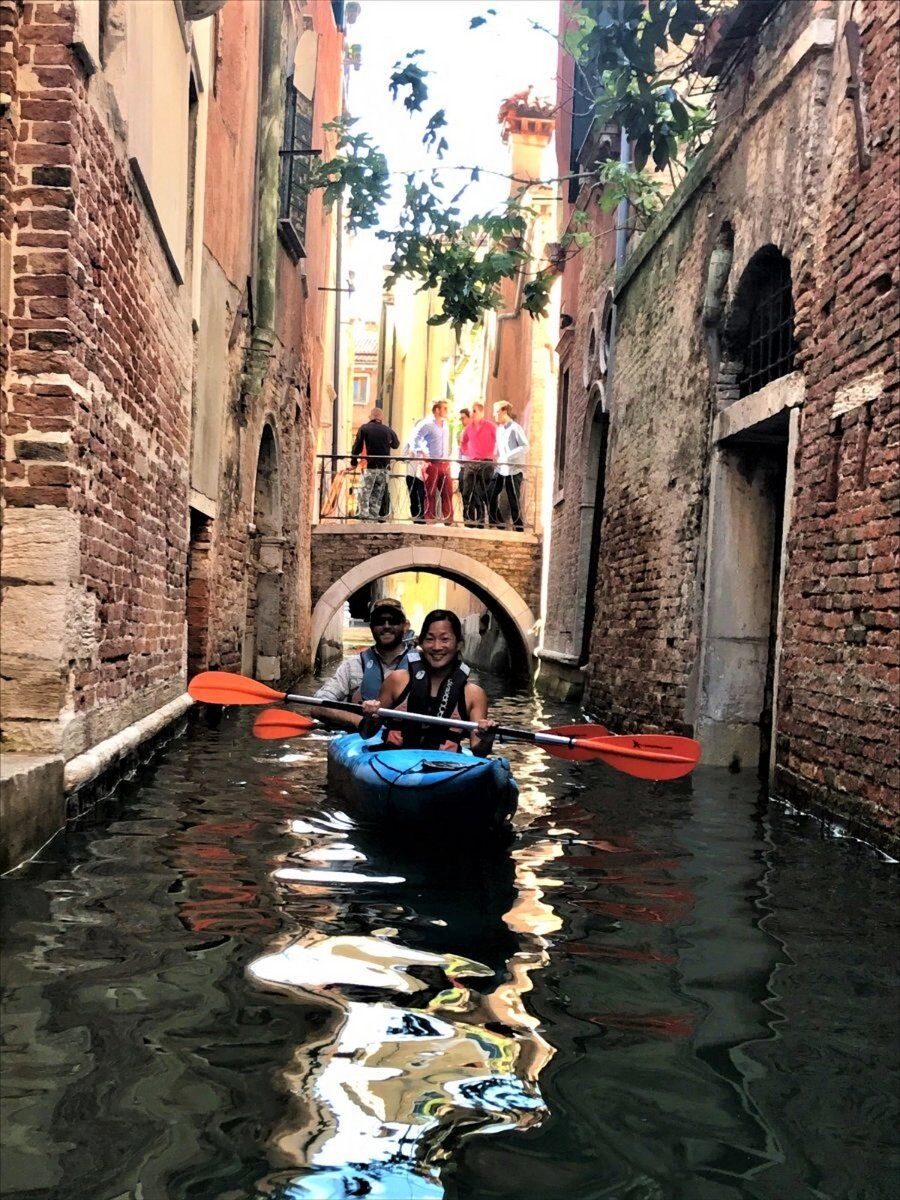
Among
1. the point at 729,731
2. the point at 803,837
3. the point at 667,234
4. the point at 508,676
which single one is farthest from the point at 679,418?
the point at 508,676

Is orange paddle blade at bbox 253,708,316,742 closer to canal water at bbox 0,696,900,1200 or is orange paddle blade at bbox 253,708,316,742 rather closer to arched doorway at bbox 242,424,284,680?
canal water at bbox 0,696,900,1200

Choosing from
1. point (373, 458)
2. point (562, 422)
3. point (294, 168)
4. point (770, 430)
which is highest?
point (294, 168)

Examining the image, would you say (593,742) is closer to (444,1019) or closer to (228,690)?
(228,690)

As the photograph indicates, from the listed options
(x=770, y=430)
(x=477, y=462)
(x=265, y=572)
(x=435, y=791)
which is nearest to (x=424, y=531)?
(x=477, y=462)

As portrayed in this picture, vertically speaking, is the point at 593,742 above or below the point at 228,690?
below

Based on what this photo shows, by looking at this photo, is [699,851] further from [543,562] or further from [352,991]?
[543,562]

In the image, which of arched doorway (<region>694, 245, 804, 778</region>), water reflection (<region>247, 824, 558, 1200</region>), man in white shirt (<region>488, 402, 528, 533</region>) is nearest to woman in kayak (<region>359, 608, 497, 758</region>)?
water reflection (<region>247, 824, 558, 1200</region>)

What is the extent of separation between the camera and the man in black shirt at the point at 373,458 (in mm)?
18484

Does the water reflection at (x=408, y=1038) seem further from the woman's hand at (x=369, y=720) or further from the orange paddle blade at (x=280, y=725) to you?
the orange paddle blade at (x=280, y=725)

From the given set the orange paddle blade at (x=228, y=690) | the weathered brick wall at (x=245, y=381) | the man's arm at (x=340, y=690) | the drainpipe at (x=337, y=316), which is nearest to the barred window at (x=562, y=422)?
the weathered brick wall at (x=245, y=381)

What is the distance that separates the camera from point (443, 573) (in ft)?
63.9

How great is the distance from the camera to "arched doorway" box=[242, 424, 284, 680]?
14.6 metres

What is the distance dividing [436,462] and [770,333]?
11.1 meters

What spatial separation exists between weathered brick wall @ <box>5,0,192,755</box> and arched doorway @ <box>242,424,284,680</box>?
7.58m
